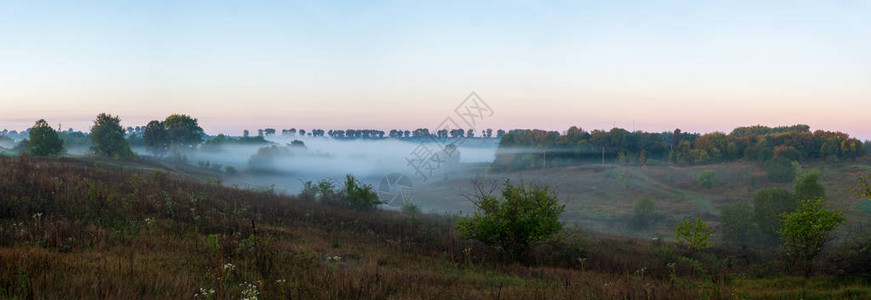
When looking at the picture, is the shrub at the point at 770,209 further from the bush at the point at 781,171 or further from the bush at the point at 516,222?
the bush at the point at 781,171

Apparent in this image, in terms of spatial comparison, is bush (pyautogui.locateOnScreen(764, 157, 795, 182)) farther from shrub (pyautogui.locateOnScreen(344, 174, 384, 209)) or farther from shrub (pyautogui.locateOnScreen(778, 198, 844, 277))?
shrub (pyautogui.locateOnScreen(344, 174, 384, 209))

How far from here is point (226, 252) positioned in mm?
8305

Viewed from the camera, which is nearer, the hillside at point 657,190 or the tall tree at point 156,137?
the hillside at point 657,190

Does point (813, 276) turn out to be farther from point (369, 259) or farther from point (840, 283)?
point (369, 259)

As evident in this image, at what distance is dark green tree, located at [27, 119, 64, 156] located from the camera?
181 ft

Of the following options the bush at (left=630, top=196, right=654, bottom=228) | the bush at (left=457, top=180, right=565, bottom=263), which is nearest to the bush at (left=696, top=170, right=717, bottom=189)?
the bush at (left=630, top=196, right=654, bottom=228)

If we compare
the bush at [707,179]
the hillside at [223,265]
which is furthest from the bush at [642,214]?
the hillside at [223,265]

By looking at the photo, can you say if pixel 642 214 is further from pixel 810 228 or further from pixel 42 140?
pixel 42 140

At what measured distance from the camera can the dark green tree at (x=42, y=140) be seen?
55125 mm

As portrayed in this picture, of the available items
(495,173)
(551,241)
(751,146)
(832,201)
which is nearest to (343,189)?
(551,241)

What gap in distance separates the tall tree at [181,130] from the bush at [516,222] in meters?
118

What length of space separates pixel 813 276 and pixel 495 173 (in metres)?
133

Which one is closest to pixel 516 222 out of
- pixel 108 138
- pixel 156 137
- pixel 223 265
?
pixel 223 265

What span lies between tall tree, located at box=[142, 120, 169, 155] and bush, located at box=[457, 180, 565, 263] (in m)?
114
